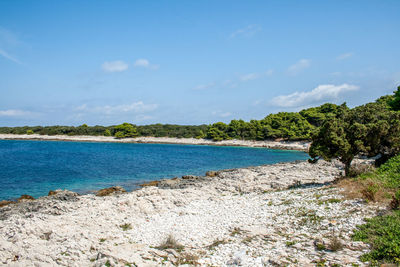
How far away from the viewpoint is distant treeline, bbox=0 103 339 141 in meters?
87.9

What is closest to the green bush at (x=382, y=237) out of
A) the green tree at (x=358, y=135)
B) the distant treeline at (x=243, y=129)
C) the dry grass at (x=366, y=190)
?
the dry grass at (x=366, y=190)

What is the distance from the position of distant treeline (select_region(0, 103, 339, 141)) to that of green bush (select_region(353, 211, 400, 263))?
74.3 metres

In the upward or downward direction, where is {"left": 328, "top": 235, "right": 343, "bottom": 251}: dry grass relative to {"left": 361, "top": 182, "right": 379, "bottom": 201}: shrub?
downward

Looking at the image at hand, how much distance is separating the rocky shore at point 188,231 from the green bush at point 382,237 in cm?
33

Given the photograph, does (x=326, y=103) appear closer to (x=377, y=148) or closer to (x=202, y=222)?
(x=377, y=148)

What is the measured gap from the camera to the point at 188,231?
11.4 metres

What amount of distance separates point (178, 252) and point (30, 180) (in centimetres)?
2598

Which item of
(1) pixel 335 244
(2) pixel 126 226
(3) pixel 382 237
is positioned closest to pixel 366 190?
(3) pixel 382 237

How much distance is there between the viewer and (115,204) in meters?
15.1

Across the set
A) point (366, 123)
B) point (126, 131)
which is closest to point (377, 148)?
point (366, 123)

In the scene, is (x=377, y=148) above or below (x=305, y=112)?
below

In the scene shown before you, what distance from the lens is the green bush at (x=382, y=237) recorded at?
7047mm

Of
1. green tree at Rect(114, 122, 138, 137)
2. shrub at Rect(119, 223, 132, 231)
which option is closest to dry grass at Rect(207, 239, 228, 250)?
shrub at Rect(119, 223, 132, 231)

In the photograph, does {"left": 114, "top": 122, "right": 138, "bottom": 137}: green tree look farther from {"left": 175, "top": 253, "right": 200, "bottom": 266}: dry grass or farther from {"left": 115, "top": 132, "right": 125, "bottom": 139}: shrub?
{"left": 175, "top": 253, "right": 200, "bottom": 266}: dry grass
